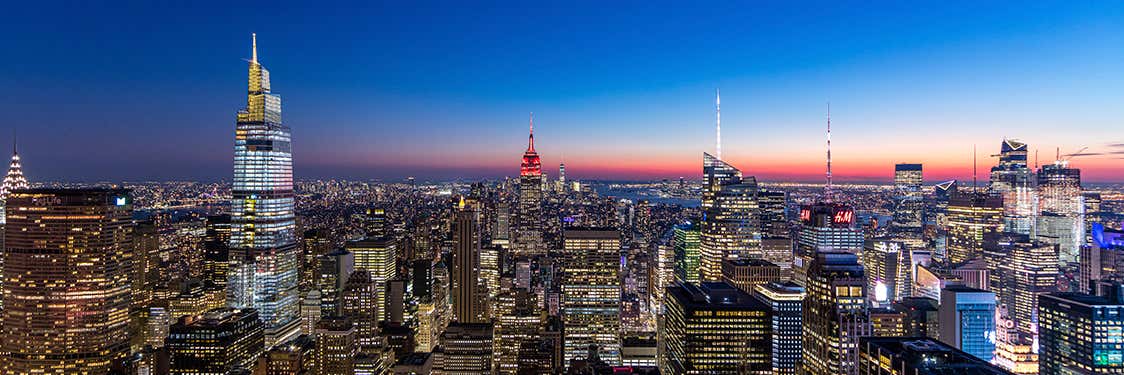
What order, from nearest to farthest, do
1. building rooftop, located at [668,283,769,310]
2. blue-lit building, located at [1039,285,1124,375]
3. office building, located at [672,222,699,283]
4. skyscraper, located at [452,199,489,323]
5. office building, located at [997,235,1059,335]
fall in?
1. blue-lit building, located at [1039,285,1124,375]
2. building rooftop, located at [668,283,769,310]
3. office building, located at [997,235,1059,335]
4. skyscraper, located at [452,199,489,323]
5. office building, located at [672,222,699,283]

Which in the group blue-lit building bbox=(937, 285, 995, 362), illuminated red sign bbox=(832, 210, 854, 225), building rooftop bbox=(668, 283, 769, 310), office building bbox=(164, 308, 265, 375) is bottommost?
office building bbox=(164, 308, 265, 375)

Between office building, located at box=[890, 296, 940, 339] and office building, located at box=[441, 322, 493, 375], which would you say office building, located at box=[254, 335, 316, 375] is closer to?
office building, located at box=[441, 322, 493, 375]

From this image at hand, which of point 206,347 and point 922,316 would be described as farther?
point 206,347

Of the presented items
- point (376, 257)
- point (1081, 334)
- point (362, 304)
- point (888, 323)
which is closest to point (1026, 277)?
point (1081, 334)

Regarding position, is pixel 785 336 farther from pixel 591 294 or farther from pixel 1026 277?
pixel 1026 277

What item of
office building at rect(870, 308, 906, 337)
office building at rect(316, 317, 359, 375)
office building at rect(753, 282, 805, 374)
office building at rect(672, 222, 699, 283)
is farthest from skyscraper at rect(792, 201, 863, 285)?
office building at rect(316, 317, 359, 375)

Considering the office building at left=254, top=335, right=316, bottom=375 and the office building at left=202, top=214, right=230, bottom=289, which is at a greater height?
the office building at left=202, top=214, right=230, bottom=289
